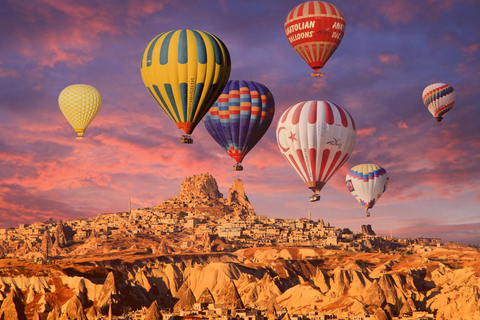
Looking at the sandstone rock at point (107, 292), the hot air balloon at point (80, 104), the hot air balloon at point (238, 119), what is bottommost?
the sandstone rock at point (107, 292)

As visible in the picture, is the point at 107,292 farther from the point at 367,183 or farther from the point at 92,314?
the point at 367,183

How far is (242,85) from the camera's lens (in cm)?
10031

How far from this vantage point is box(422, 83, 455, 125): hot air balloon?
125938mm

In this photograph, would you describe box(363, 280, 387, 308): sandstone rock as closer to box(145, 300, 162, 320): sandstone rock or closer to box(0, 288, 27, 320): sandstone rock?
box(145, 300, 162, 320): sandstone rock

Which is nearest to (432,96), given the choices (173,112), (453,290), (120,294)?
(453,290)

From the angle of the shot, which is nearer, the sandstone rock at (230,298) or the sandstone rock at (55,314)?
the sandstone rock at (55,314)

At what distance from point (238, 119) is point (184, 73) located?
2231 centimetres

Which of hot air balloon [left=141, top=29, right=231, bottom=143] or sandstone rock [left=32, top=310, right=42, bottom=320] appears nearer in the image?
hot air balloon [left=141, top=29, right=231, bottom=143]

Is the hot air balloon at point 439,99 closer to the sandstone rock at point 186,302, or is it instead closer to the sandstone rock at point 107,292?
the sandstone rock at point 186,302

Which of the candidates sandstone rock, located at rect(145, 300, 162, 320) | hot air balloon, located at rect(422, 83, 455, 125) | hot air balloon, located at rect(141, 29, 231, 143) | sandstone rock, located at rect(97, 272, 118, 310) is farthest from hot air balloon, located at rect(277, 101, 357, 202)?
sandstone rock, located at rect(97, 272, 118, 310)

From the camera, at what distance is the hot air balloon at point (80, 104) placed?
371ft

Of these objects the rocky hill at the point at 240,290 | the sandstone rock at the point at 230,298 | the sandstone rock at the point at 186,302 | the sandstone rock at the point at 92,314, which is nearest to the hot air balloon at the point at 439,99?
the rocky hill at the point at 240,290

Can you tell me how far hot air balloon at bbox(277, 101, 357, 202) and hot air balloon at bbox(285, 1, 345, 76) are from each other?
4864mm

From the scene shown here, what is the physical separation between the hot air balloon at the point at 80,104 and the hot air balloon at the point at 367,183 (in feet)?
149
